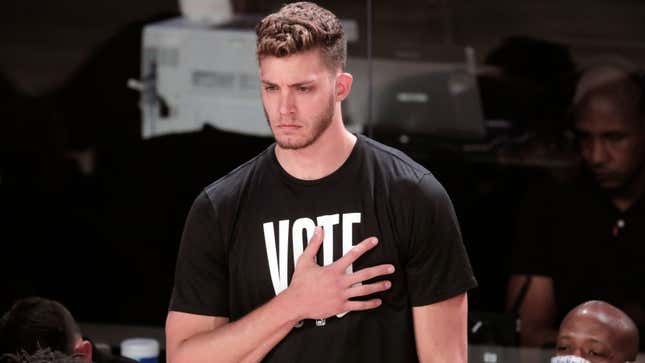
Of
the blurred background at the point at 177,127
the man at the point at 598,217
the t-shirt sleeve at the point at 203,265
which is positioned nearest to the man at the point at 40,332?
the t-shirt sleeve at the point at 203,265

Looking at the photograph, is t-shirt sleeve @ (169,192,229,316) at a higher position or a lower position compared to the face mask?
higher

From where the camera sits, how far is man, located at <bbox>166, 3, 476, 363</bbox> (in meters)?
2.38

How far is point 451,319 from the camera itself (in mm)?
2434

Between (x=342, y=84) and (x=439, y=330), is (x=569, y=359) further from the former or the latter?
(x=342, y=84)

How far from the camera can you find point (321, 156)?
2447 mm

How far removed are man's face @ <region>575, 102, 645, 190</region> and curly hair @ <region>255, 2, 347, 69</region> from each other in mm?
2100

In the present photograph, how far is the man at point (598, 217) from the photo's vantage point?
4.30 metres

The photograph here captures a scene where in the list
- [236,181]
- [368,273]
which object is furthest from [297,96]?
[368,273]

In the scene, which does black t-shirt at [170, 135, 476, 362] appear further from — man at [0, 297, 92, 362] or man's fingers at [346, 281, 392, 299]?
man at [0, 297, 92, 362]

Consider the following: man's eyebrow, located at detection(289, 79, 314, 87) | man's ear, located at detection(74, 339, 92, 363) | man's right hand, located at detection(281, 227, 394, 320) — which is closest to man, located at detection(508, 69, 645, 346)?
man's ear, located at detection(74, 339, 92, 363)

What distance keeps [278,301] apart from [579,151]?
2235 millimetres

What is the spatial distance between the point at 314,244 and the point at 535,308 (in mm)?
2158

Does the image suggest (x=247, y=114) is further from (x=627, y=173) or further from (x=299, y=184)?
(x=299, y=184)

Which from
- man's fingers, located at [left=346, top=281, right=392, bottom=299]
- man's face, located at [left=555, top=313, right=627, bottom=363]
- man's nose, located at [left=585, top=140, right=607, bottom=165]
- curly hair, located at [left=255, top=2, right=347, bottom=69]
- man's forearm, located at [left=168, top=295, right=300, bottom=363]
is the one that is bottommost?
man's face, located at [left=555, top=313, right=627, bottom=363]
